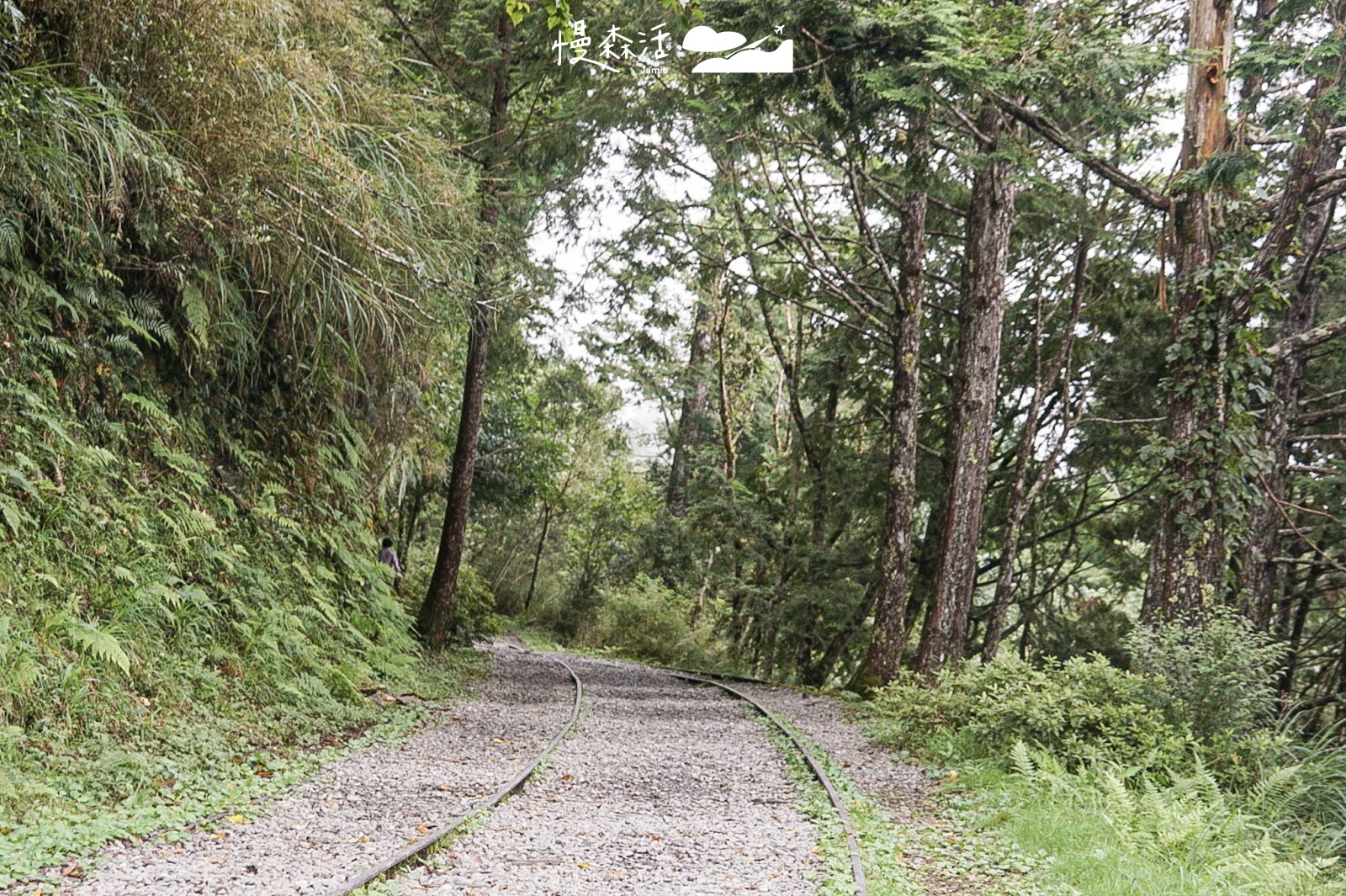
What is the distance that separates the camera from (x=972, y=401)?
1377 centimetres

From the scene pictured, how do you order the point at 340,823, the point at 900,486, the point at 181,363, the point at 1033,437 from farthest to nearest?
the point at 1033,437
the point at 900,486
the point at 181,363
the point at 340,823

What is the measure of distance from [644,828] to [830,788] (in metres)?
1.91

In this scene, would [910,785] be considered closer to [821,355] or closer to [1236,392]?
[1236,392]

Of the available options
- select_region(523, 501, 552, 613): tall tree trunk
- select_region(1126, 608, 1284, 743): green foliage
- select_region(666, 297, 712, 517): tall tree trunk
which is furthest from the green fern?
select_region(523, 501, 552, 613): tall tree trunk

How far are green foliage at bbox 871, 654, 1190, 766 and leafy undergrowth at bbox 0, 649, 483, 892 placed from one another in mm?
5682

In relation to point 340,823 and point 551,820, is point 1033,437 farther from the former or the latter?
point 340,823

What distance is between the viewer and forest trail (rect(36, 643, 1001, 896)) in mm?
5098

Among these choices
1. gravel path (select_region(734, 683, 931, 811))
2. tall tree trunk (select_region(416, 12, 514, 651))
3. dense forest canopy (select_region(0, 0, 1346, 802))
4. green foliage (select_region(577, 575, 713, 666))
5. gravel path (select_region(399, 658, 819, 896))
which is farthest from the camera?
green foliage (select_region(577, 575, 713, 666))

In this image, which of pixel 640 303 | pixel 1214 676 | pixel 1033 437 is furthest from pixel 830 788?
pixel 640 303

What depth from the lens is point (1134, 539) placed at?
19562mm

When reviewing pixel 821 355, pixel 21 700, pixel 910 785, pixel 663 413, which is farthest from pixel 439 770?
pixel 663 413

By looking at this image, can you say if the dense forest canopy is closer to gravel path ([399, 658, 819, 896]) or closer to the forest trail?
the forest trail

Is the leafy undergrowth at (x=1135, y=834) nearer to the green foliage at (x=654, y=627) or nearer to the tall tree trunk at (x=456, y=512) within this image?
the tall tree trunk at (x=456, y=512)

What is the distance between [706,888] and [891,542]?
10191 mm
